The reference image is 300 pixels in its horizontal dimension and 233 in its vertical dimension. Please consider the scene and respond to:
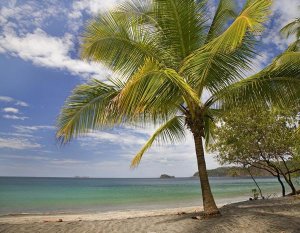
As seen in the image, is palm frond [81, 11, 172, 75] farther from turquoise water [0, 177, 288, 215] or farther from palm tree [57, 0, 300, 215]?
turquoise water [0, 177, 288, 215]

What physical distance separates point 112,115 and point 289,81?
14.2ft

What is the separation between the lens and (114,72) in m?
8.86

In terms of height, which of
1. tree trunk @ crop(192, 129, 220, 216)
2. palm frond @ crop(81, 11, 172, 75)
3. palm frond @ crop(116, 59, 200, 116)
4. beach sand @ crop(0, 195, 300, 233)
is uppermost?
palm frond @ crop(81, 11, 172, 75)

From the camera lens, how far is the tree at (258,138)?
48.6 ft

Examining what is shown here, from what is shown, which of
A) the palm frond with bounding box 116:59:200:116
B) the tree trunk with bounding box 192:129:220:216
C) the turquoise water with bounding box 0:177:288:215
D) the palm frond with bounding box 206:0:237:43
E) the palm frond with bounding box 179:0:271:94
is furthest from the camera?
the turquoise water with bounding box 0:177:288:215

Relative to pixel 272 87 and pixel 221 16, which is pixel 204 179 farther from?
pixel 221 16

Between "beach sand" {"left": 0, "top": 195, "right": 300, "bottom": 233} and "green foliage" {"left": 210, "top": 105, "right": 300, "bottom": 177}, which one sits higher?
"green foliage" {"left": 210, "top": 105, "right": 300, "bottom": 177}

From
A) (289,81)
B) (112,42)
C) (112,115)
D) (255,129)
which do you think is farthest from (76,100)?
(255,129)

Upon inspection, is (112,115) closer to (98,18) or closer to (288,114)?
(98,18)

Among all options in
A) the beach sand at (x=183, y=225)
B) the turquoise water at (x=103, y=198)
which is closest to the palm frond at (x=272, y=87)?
the beach sand at (x=183, y=225)

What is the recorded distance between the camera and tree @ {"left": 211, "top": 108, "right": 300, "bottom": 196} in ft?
48.6

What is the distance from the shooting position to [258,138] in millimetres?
15484

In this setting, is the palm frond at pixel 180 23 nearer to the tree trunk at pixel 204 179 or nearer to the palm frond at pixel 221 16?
the palm frond at pixel 221 16

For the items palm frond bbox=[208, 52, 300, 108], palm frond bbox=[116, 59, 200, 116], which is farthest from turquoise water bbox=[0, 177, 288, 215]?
palm frond bbox=[116, 59, 200, 116]
